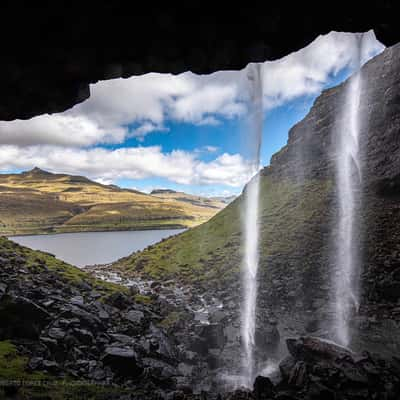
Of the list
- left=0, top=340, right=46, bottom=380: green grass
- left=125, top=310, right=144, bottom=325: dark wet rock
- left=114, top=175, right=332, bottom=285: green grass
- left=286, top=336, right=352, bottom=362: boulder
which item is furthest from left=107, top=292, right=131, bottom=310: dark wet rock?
left=114, top=175, right=332, bottom=285: green grass

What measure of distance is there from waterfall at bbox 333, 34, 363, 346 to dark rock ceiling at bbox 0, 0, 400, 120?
21182mm

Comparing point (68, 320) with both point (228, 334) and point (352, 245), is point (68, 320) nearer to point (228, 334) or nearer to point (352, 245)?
point (228, 334)

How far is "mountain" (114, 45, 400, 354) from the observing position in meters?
27.0

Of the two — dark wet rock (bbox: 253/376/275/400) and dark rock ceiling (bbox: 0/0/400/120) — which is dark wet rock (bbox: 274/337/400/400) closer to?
dark wet rock (bbox: 253/376/275/400)

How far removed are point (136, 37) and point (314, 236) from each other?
42.1m

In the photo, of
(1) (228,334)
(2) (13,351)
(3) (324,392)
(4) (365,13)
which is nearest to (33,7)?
(4) (365,13)

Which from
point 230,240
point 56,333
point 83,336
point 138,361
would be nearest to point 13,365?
point 56,333

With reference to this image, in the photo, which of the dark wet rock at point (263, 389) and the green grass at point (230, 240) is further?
the green grass at point (230, 240)

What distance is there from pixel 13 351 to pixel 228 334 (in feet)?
52.8

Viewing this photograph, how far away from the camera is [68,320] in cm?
1783

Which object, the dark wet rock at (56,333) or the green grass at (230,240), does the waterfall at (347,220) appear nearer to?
the green grass at (230,240)

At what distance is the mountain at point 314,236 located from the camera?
88.5ft

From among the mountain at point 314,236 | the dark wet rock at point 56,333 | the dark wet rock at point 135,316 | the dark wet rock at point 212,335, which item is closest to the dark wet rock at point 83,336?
the dark wet rock at point 56,333

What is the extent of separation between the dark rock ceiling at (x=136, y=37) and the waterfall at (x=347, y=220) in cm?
2118
